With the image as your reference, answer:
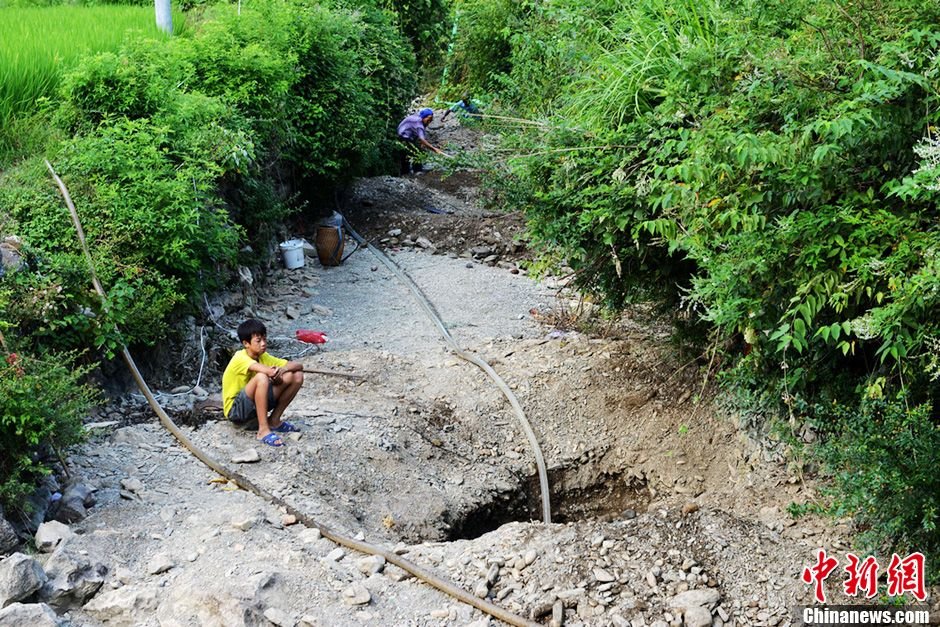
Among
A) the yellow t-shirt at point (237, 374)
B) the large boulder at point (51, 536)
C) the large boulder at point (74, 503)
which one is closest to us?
the large boulder at point (51, 536)

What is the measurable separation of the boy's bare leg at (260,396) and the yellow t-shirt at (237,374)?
2.6 inches

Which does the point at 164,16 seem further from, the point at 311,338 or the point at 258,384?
the point at 258,384

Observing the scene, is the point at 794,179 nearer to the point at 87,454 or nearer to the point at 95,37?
the point at 87,454

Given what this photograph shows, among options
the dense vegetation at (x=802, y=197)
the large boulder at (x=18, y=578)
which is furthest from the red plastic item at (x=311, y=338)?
the large boulder at (x=18, y=578)

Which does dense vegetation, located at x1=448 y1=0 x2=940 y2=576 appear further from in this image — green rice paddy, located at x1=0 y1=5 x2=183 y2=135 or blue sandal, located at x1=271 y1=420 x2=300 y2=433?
green rice paddy, located at x1=0 y1=5 x2=183 y2=135

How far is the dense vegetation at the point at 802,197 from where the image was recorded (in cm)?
399

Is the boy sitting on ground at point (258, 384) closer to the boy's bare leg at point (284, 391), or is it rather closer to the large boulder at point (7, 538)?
the boy's bare leg at point (284, 391)

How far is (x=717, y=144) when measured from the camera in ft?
14.5

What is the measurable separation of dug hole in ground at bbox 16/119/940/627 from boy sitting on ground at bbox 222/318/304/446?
0.42ft

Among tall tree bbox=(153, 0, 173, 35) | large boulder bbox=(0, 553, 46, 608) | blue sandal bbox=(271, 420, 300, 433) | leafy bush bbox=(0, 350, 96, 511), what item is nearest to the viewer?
large boulder bbox=(0, 553, 46, 608)

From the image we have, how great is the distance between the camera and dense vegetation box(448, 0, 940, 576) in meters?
3.99

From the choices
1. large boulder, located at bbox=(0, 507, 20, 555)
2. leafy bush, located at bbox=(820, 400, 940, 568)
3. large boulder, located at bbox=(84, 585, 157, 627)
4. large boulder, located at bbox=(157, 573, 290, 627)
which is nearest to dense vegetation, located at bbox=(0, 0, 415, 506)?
large boulder, located at bbox=(0, 507, 20, 555)

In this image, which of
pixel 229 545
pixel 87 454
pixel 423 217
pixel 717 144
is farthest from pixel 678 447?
pixel 423 217

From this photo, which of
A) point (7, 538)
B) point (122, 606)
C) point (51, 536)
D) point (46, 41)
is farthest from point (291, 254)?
point (122, 606)
